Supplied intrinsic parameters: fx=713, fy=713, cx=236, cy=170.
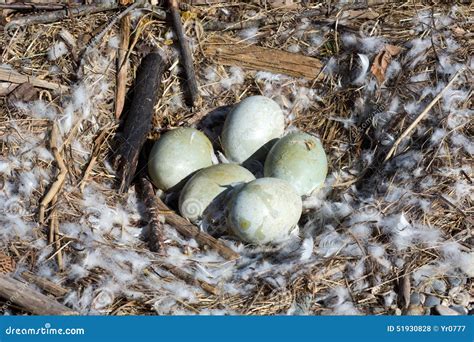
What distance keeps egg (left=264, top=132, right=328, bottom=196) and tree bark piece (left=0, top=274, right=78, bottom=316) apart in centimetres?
117

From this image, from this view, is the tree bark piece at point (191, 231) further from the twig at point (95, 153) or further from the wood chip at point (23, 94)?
the wood chip at point (23, 94)

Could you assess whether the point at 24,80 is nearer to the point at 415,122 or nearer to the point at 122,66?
the point at 122,66

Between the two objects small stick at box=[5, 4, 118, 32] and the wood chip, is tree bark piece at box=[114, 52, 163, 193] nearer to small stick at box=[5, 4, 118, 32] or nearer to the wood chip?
small stick at box=[5, 4, 118, 32]

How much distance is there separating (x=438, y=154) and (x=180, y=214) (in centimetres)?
129

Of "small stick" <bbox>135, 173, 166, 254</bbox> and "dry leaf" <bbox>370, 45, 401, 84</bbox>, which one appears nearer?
"small stick" <bbox>135, 173, 166, 254</bbox>

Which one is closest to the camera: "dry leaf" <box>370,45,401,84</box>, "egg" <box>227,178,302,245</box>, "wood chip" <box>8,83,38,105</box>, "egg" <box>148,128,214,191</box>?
"egg" <box>227,178,302,245</box>

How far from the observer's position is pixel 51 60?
388cm

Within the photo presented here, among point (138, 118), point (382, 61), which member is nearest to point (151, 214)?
point (138, 118)

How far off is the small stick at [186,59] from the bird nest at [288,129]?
0.15ft

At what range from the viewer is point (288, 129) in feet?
12.8

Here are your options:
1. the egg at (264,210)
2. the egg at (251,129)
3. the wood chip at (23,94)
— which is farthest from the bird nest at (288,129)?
the egg at (251,129)

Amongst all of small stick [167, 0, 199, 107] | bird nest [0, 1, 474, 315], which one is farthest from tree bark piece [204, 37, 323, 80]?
small stick [167, 0, 199, 107]

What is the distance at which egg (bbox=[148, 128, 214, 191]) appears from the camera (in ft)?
11.5

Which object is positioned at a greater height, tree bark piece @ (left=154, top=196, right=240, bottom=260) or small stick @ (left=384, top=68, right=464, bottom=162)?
small stick @ (left=384, top=68, right=464, bottom=162)
